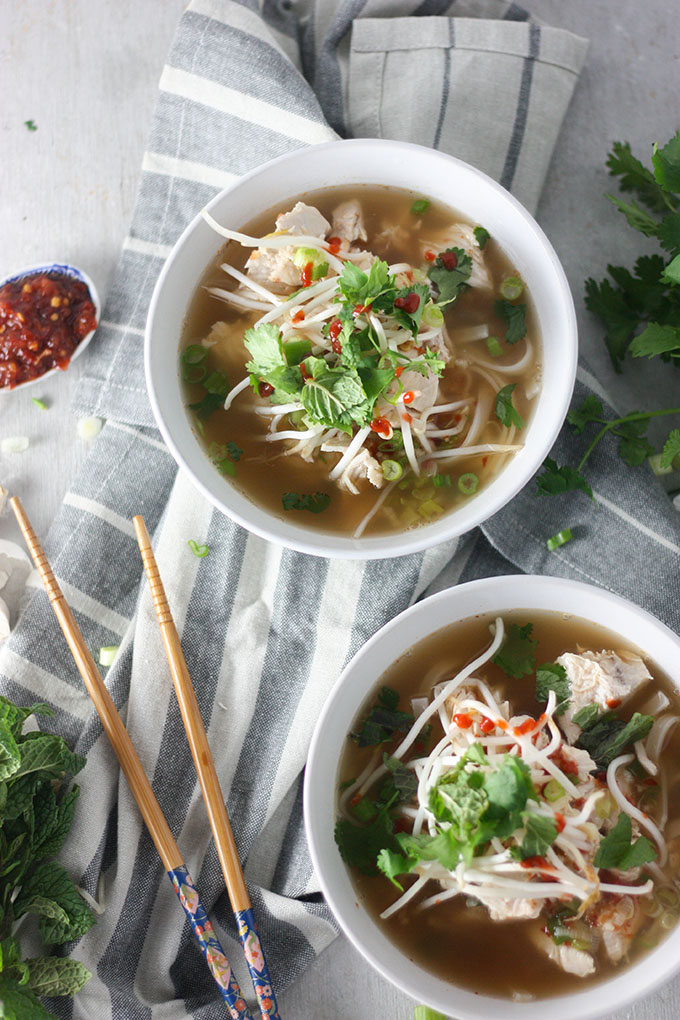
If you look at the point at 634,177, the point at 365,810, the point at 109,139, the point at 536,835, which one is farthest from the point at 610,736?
the point at 109,139

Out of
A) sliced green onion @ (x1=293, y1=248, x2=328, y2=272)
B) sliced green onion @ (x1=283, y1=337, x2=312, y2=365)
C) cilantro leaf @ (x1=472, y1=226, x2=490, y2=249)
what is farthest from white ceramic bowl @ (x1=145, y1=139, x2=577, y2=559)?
sliced green onion @ (x1=283, y1=337, x2=312, y2=365)

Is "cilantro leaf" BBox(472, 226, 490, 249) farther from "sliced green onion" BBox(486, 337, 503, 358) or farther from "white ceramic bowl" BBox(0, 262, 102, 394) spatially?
"white ceramic bowl" BBox(0, 262, 102, 394)

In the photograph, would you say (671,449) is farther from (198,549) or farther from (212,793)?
(212,793)

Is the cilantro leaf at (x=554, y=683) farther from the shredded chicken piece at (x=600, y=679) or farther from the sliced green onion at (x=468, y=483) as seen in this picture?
the sliced green onion at (x=468, y=483)

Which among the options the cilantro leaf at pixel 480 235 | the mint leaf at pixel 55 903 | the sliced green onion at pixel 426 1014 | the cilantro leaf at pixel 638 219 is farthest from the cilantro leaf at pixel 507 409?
the mint leaf at pixel 55 903

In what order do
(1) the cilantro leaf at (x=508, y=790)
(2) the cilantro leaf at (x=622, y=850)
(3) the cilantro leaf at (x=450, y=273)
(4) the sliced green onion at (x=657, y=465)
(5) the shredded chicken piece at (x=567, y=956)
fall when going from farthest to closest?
(4) the sliced green onion at (x=657, y=465) < (3) the cilantro leaf at (x=450, y=273) < (5) the shredded chicken piece at (x=567, y=956) < (2) the cilantro leaf at (x=622, y=850) < (1) the cilantro leaf at (x=508, y=790)

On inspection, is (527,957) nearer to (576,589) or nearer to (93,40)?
(576,589)
